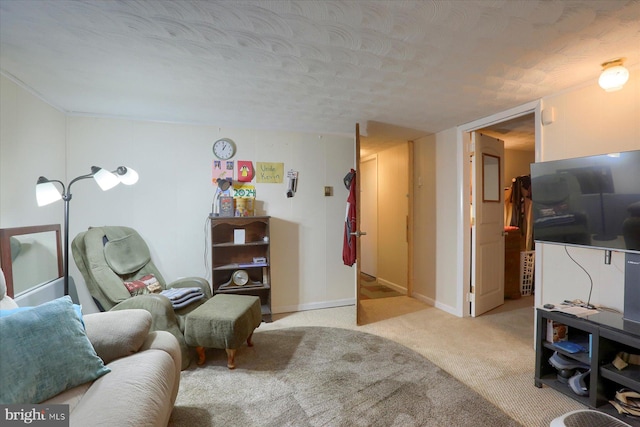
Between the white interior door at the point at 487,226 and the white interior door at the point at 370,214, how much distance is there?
1.83 meters

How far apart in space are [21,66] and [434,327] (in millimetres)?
3912

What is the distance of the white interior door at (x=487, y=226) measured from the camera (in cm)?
318

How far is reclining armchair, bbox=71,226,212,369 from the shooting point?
2096 mm

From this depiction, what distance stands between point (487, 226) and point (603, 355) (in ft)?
5.99

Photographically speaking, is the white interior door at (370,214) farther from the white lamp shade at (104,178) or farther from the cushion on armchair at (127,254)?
the white lamp shade at (104,178)

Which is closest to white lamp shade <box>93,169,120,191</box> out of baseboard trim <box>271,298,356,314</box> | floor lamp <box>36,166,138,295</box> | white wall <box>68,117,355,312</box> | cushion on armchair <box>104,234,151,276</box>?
floor lamp <box>36,166,138,295</box>

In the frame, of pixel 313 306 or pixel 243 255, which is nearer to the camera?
pixel 243 255

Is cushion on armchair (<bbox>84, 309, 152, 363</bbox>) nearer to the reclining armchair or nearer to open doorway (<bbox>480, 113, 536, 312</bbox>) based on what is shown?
the reclining armchair

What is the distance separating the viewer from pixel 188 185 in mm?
3088

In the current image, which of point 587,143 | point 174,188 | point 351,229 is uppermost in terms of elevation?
point 587,143

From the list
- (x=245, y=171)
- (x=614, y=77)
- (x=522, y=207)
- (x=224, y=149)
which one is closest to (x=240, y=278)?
(x=245, y=171)

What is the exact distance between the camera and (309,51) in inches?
66.4

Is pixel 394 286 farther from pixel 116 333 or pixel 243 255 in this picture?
pixel 116 333

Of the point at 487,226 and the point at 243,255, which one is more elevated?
the point at 487,226
